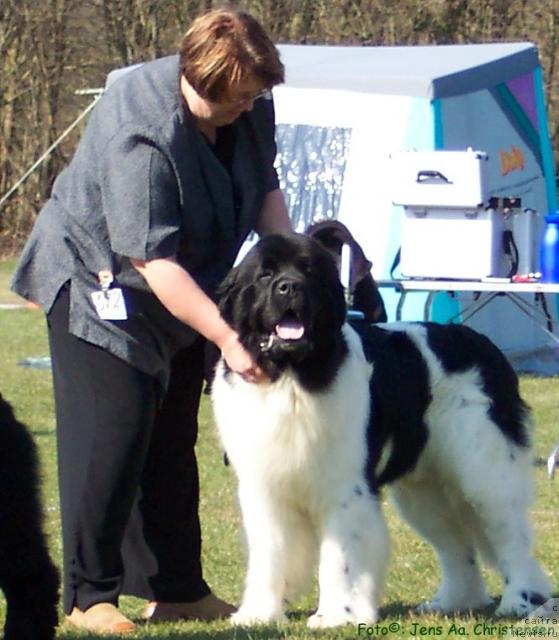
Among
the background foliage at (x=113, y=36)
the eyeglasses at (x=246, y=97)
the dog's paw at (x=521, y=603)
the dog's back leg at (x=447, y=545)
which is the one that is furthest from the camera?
the background foliage at (x=113, y=36)

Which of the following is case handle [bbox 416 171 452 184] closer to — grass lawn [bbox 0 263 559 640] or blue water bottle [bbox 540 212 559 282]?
blue water bottle [bbox 540 212 559 282]

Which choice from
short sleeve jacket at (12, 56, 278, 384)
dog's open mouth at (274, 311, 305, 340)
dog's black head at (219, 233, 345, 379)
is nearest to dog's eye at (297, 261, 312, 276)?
dog's black head at (219, 233, 345, 379)

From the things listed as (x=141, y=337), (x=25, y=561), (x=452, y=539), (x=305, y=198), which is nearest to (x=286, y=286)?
(x=141, y=337)

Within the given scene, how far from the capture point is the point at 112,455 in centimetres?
438

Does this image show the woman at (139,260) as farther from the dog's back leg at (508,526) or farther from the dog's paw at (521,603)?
the dog's paw at (521,603)

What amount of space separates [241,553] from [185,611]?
1.21 m

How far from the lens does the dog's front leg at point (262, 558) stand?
438 centimetres

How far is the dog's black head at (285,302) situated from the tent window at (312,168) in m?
7.76

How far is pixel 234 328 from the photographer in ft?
13.6

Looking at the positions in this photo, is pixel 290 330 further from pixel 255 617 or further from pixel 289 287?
pixel 255 617

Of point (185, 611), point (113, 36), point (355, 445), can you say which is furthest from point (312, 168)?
point (113, 36)

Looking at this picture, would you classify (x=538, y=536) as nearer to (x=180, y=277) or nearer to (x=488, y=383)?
(x=488, y=383)

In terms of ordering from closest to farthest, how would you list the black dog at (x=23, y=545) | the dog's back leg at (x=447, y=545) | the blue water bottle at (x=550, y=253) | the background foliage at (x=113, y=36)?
the black dog at (x=23, y=545)
the dog's back leg at (x=447, y=545)
the blue water bottle at (x=550, y=253)
the background foliage at (x=113, y=36)

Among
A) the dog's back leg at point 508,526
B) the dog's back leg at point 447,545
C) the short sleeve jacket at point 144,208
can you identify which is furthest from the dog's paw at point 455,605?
the short sleeve jacket at point 144,208
